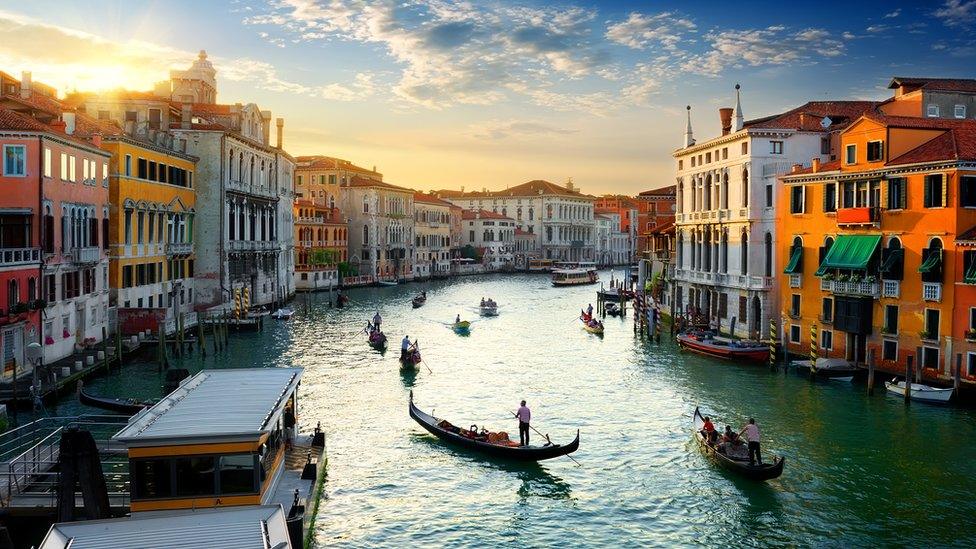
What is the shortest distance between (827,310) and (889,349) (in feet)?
8.20

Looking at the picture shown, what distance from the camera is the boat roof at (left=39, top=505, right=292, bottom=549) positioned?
7227 millimetres

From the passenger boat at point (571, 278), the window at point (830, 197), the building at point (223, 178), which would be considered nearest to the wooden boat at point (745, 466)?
the window at point (830, 197)

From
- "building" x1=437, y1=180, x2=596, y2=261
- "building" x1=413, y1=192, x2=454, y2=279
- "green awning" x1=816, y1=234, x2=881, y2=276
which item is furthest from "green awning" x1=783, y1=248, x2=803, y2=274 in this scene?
"building" x1=437, y1=180, x2=596, y2=261

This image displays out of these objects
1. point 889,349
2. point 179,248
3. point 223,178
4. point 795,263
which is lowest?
point 889,349

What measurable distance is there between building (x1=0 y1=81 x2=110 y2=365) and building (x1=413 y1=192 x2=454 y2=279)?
4756cm

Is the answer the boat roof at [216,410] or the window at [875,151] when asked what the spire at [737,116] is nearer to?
the window at [875,151]

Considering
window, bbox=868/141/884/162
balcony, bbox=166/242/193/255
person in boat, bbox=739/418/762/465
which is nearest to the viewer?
person in boat, bbox=739/418/762/465

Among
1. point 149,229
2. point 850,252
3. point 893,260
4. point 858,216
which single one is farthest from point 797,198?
point 149,229

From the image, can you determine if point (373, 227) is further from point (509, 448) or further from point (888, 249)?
point (509, 448)

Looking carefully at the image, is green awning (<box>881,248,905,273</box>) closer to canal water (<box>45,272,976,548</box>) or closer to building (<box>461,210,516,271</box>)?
canal water (<box>45,272,976,548</box>)

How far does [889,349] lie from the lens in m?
23.1

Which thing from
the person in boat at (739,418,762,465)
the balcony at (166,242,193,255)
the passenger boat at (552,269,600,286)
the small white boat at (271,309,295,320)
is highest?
the balcony at (166,242,193,255)

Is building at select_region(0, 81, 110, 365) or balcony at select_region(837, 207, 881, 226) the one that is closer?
building at select_region(0, 81, 110, 365)

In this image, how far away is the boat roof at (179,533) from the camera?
23.7 ft
